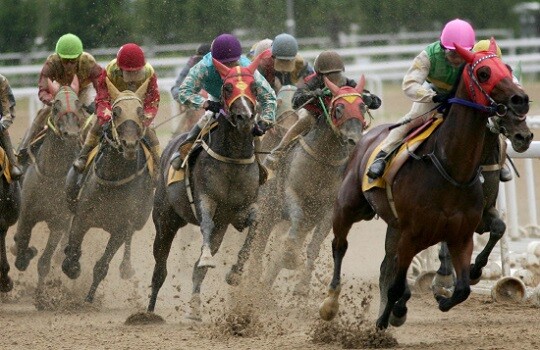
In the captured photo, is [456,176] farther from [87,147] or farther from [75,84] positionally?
[75,84]

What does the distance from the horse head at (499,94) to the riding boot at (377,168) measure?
90cm

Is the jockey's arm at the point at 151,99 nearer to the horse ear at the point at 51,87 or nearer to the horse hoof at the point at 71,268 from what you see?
the horse hoof at the point at 71,268

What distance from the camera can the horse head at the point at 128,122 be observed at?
31.5ft

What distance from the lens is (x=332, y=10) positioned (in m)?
29.0

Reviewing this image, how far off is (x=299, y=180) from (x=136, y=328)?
2206 millimetres

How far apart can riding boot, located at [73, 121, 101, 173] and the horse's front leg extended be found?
1.82 metres

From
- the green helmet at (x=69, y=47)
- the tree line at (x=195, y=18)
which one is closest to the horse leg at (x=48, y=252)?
the green helmet at (x=69, y=47)

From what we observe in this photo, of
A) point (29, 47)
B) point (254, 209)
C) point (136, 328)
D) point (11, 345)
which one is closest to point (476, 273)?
point (254, 209)

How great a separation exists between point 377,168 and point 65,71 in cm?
469

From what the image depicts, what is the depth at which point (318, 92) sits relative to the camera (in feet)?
33.2

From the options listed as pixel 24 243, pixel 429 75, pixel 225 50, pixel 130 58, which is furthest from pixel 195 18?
pixel 429 75

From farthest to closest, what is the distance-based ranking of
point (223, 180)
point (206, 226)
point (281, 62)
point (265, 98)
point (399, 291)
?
point (281, 62), point (265, 98), point (223, 180), point (206, 226), point (399, 291)

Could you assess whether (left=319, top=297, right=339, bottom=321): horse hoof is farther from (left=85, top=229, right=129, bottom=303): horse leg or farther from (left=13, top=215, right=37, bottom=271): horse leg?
(left=13, top=215, right=37, bottom=271): horse leg

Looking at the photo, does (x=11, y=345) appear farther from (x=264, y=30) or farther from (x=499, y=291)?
(x=264, y=30)
